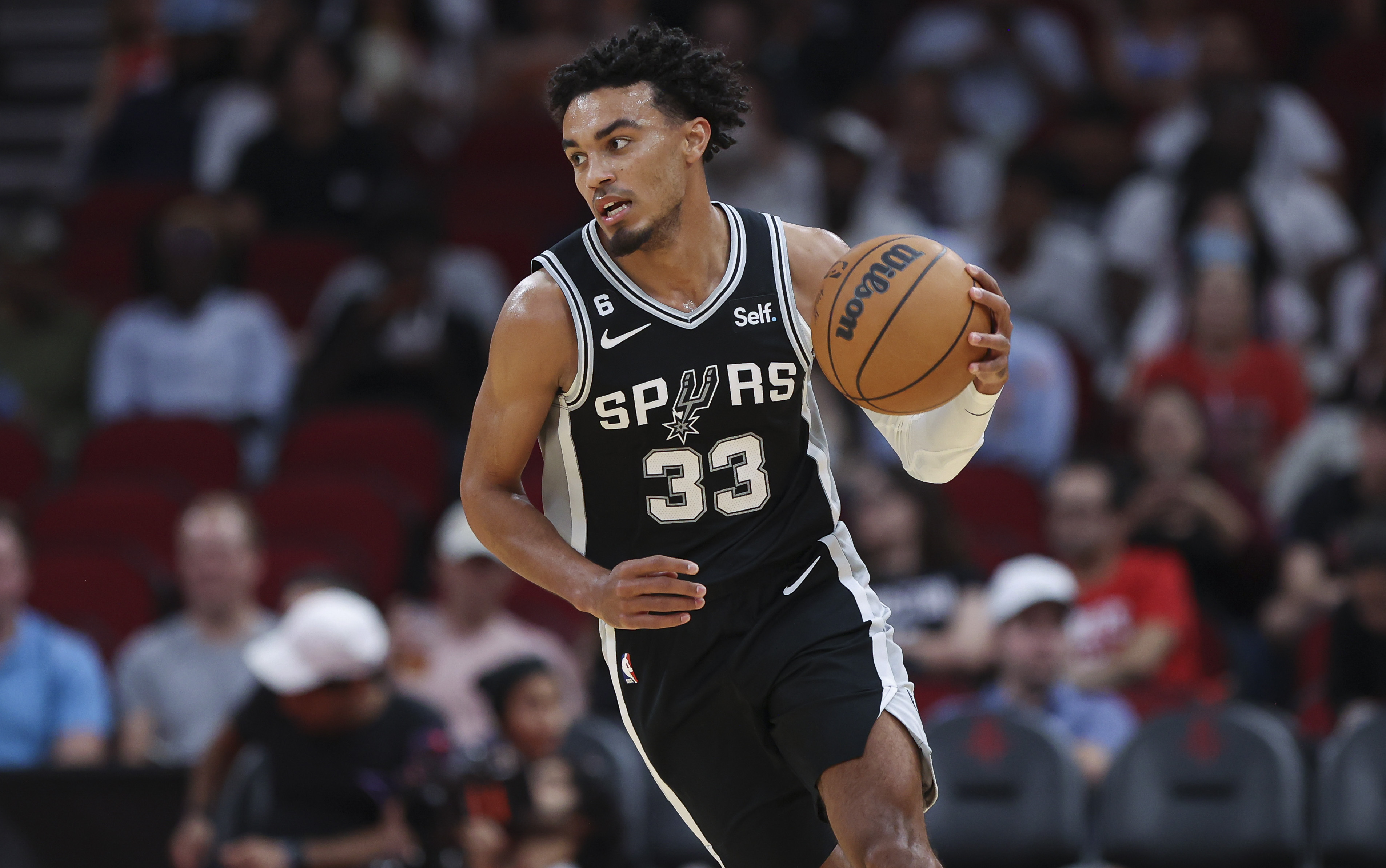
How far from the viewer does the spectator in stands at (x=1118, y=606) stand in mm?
7641

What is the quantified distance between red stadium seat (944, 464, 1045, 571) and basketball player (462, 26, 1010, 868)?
4643 millimetres

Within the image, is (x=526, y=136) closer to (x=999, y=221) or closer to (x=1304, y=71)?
(x=999, y=221)

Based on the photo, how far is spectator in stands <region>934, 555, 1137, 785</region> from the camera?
23.4ft

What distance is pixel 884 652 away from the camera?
4.00m

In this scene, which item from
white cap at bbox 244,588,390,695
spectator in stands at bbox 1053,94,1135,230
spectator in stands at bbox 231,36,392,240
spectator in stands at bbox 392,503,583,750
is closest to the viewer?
white cap at bbox 244,588,390,695

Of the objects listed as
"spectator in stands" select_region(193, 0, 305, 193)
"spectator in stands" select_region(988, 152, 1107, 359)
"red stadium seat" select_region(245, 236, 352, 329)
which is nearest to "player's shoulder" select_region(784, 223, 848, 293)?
"spectator in stands" select_region(988, 152, 1107, 359)

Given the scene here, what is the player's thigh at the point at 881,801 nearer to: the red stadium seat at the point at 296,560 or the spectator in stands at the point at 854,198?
the red stadium seat at the point at 296,560

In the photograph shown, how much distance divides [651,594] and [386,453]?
5782 mm

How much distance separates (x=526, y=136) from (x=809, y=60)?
192cm

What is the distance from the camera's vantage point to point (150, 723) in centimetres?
788

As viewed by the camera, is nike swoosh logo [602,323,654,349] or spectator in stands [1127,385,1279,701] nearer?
nike swoosh logo [602,323,654,349]

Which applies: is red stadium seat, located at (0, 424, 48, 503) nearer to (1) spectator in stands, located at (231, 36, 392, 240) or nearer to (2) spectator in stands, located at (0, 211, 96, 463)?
(2) spectator in stands, located at (0, 211, 96, 463)

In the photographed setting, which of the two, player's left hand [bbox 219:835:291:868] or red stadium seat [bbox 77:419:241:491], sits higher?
red stadium seat [bbox 77:419:241:491]

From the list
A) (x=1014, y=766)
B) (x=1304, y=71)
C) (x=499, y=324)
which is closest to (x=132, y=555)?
(x=1014, y=766)
